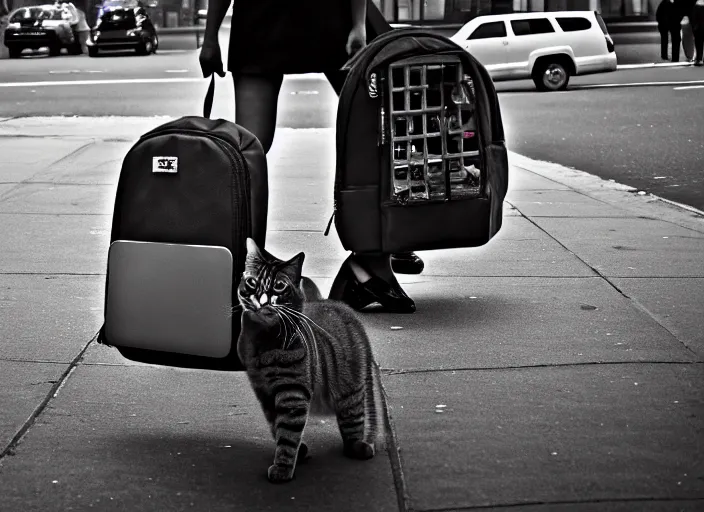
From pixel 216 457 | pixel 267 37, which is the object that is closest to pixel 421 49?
pixel 267 37

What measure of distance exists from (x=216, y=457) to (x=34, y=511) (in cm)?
61

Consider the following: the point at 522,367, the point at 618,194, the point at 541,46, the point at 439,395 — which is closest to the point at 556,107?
the point at 541,46

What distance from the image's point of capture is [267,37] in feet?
17.8

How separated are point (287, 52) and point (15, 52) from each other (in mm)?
31388

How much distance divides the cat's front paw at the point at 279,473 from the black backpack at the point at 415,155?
1.81 meters

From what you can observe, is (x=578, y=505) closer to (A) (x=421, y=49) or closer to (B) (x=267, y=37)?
(A) (x=421, y=49)

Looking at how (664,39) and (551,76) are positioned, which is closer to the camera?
(551,76)

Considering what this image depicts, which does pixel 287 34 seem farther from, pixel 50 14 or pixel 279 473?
pixel 50 14

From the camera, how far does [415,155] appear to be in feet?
16.8

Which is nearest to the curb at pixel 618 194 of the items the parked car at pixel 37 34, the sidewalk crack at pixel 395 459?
the sidewalk crack at pixel 395 459

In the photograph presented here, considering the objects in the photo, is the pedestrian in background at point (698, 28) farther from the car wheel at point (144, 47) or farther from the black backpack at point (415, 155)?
the black backpack at point (415, 155)

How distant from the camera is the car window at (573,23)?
2362cm

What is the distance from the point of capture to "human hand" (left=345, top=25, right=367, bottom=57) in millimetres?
5387

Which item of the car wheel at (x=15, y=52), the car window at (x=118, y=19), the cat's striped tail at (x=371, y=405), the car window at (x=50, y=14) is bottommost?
the cat's striped tail at (x=371, y=405)
